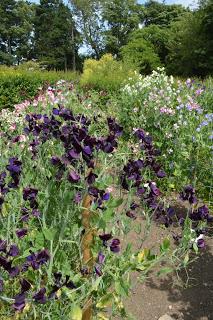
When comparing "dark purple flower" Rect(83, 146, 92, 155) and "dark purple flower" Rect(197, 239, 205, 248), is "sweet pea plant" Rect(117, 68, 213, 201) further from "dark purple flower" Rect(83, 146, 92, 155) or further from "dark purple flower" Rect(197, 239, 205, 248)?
"dark purple flower" Rect(83, 146, 92, 155)

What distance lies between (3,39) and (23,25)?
355 cm

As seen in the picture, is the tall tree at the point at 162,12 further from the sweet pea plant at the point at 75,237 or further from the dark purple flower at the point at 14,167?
the dark purple flower at the point at 14,167

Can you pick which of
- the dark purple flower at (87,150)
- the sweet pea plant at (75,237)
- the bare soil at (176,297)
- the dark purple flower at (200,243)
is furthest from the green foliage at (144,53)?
the dark purple flower at (87,150)

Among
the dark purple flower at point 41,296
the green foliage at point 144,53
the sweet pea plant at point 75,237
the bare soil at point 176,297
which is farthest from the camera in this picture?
the green foliage at point 144,53

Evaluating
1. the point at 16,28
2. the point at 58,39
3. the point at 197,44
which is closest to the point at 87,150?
the point at 197,44

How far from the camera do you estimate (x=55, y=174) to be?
2.07 meters

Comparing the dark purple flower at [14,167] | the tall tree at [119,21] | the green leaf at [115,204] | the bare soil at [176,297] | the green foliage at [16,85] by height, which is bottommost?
the bare soil at [176,297]

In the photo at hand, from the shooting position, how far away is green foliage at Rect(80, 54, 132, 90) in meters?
12.7

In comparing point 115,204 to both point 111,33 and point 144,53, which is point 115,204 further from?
point 111,33

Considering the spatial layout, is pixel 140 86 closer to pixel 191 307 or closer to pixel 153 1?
pixel 191 307

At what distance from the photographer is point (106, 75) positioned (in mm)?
16922

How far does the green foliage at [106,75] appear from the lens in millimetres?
12711

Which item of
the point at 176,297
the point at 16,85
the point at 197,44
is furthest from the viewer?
the point at 197,44

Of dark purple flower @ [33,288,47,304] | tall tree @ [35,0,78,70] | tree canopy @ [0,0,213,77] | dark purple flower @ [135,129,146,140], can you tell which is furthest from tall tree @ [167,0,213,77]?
dark purple flower @ [33,288,47,304]
